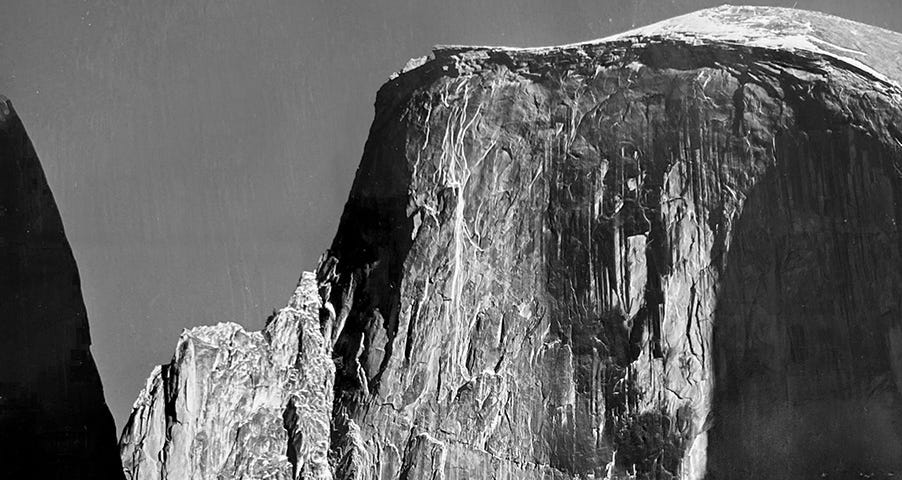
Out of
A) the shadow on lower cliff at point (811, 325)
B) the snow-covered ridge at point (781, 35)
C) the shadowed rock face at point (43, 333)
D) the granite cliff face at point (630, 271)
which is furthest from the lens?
the shadowed rock face at point (43, 333)

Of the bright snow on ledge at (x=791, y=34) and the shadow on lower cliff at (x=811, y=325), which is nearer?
the bright snow on ledge at (x=791, y=34)

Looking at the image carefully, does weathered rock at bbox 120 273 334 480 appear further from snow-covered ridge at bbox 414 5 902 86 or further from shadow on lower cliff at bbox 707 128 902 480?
shadow on lower cliff at bbox 707 128 902 480

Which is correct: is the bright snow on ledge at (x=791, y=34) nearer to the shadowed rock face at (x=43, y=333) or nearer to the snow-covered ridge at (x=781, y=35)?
the snow-covered ridge at (x=781, y=35)

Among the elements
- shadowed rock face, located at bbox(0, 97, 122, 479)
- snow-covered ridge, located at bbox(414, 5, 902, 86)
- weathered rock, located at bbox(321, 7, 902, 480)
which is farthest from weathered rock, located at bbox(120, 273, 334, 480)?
snow-covered ridge, located at bbox(414, 5, 902, 86)

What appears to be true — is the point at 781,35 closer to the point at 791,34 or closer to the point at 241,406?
the point at 791,34

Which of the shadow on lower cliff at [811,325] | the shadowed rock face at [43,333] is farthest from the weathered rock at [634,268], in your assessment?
the shadowed rock face at [43,333]

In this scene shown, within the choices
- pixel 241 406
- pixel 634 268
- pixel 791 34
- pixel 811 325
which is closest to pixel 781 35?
pixel 791 34
